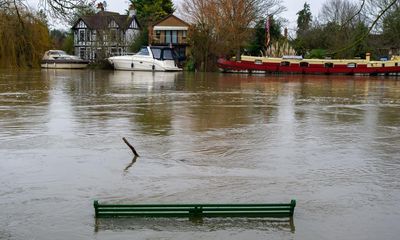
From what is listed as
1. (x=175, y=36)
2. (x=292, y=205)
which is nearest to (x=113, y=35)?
(x=175, y=36)

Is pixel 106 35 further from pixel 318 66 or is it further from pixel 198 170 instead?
pixel 198 170

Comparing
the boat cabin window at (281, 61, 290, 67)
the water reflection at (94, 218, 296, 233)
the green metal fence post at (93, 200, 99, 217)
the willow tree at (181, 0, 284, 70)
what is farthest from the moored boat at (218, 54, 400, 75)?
the green metal fence post at (93, 200, 99, 217)

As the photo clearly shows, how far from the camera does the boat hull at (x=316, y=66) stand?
45.2 metres

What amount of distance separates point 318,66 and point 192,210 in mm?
41814

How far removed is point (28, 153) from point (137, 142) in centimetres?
203

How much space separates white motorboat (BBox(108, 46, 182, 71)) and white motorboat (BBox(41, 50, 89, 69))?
7.06 m

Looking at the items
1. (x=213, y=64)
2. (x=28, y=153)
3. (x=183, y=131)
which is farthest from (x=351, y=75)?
(x=28, y=153)

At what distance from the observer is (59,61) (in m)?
53.8

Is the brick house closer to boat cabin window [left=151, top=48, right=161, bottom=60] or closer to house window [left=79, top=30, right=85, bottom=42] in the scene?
house window [left=79, top=30, right=85, bottom=42]

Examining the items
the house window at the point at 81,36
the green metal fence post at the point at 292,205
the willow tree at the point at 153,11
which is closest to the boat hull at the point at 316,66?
the willow tree at the point at 153,11

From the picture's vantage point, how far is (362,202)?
6.91 m

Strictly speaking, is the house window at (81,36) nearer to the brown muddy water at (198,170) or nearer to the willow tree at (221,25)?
the willow tree at (221,25)

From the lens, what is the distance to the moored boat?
148 feet

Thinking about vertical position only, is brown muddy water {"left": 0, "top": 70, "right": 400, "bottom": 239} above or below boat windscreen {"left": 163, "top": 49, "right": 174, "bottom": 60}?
below
